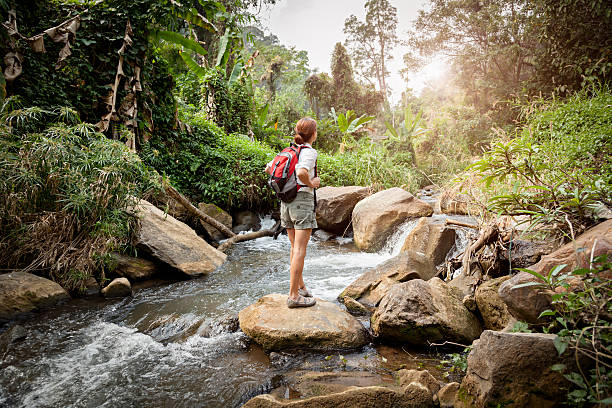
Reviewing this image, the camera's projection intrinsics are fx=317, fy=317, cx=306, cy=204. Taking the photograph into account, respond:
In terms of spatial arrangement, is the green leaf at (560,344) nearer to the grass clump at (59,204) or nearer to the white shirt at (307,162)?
the white shirt at (307,162)

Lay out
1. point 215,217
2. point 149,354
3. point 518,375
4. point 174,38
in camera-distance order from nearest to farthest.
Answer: point 518,375 → point 149,354 → point 174,38 → point 215,217

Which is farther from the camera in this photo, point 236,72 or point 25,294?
point 236,72

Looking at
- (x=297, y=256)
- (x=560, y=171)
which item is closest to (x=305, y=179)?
(x=297, y=256)

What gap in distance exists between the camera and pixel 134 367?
270 cm

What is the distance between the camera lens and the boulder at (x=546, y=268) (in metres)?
2.01

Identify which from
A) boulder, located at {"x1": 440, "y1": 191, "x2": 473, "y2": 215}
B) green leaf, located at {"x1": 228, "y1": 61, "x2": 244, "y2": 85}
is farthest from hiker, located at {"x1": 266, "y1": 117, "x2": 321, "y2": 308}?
green leaf, located at {"x1": 228, "y1": 61, "x2": 244, "y2": 85}

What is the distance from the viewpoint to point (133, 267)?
16.0 feet

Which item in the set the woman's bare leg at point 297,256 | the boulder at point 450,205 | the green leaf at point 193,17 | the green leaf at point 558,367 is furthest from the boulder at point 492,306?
the green leaf at point 193,17

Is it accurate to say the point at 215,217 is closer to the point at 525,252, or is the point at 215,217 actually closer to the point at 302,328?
the point at 302,328

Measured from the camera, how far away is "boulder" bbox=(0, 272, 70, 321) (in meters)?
3.52

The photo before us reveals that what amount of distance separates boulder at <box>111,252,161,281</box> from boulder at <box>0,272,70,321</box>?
797 millimetres

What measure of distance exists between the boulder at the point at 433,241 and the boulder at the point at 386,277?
72cm

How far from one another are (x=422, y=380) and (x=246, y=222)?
6.89 m

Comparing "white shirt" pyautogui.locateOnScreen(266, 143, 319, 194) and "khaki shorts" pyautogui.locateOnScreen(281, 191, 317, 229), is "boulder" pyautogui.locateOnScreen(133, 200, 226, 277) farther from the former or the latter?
"white shirt" pyautogui.locateOnScreen(266, 143, 319, 194)
